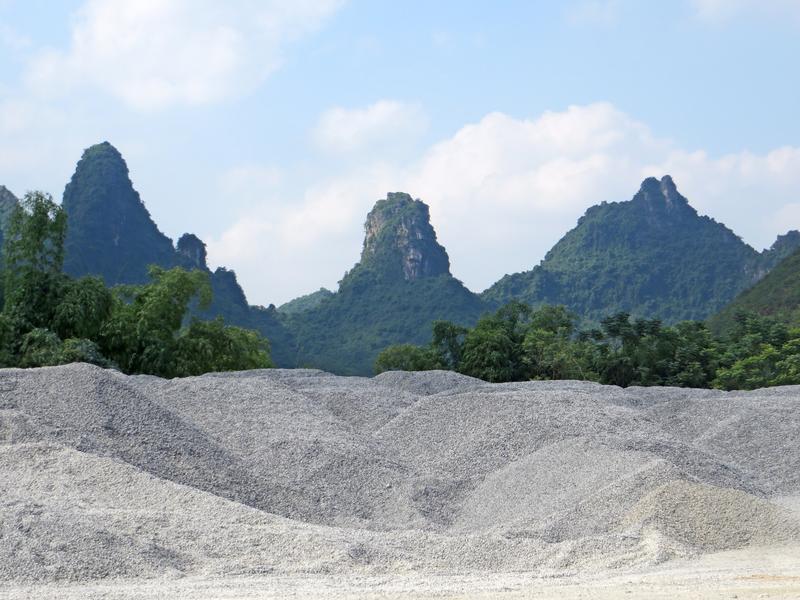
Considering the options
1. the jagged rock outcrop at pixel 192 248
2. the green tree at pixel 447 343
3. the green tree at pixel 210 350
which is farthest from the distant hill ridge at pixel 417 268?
the green tree at pixel 210 350

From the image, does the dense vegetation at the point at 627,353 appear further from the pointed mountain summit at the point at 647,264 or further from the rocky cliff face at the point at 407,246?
the rocky cliff face at the point at 407,246

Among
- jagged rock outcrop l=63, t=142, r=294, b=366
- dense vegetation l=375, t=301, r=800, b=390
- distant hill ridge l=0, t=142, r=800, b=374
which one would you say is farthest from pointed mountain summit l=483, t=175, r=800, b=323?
dense vegetation l=375, t=301, r=800, b=390

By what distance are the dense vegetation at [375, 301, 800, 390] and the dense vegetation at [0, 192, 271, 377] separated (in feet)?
31.6

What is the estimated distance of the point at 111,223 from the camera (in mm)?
63688

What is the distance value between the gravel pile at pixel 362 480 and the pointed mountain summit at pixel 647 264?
5675 cm

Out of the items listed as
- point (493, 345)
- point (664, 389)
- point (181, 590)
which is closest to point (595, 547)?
point (181, 590)

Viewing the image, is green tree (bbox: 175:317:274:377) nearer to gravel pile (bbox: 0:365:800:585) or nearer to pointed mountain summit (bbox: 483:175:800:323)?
gravel pile (bbox: 0:365:800:585)

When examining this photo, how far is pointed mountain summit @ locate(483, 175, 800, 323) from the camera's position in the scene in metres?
75.7

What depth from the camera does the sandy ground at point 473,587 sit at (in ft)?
21.2

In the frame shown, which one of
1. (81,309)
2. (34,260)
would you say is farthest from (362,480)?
(34,260)

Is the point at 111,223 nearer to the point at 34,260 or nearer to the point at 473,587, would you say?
the point at 34,260

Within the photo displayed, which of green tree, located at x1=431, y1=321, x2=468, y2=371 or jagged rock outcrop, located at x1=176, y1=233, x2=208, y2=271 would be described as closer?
green tree, located at x1=431, y1=321, x2=468, y2=371

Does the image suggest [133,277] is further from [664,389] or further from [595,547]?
[595,547]

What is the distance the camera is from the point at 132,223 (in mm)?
65375
